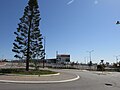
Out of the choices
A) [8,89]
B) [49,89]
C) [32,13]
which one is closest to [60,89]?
[49,89]

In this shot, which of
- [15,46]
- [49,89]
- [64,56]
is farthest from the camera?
[64,56]

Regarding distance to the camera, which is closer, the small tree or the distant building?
the small tree

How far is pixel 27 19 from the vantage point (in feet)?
Result: 128

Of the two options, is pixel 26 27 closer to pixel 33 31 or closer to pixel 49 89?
pixel 33 31

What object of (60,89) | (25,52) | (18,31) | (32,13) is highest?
(32,13)

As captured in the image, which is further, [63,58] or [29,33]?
[63,58]

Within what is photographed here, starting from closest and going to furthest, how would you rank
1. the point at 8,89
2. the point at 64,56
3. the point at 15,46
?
1. the point at 8,89
2. the point at 15,46
3. the point at 64,56

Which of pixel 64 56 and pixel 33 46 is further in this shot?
pixel 64 56

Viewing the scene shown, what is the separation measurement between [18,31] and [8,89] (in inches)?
941

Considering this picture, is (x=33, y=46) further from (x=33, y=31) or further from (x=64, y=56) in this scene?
(x=64, y=56)

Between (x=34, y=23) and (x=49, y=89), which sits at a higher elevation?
(x=34, y=23)

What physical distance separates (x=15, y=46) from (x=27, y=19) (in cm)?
492

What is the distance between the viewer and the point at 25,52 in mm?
38031

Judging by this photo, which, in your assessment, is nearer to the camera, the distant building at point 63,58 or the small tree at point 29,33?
the small tree at point 29,33
